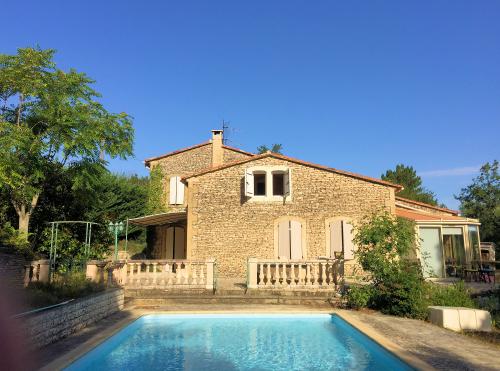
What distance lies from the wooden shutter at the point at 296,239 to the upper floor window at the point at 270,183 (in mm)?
1242

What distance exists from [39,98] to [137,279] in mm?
8640

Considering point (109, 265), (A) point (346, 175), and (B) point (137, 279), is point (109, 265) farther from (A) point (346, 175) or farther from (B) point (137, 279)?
(A) point (346, 175)

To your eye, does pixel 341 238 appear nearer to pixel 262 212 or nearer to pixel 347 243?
pixel 347 243

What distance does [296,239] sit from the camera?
15578mm

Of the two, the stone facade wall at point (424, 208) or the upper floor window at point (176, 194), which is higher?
the upper floor window at point (176, 194)

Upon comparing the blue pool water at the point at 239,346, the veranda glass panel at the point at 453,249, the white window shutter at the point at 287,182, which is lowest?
the blue pool water at the point at 239,346

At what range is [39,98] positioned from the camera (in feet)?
50.3

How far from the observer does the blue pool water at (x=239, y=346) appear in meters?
6.38

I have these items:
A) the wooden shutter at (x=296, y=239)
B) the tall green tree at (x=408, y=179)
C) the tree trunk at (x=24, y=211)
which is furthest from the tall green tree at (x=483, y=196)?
the tree trunk at (x=24, y=211)

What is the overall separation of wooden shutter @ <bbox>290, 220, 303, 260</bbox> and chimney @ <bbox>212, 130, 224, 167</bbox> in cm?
903

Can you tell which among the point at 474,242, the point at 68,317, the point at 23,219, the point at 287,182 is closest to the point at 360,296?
the point at 287,182

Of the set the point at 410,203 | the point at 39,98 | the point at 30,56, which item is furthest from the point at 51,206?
the point at 410,203

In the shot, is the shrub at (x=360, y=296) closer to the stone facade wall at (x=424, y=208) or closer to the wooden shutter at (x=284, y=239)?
the wooden shutter at (x=284, y=239)

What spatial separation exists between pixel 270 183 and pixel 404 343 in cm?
999
